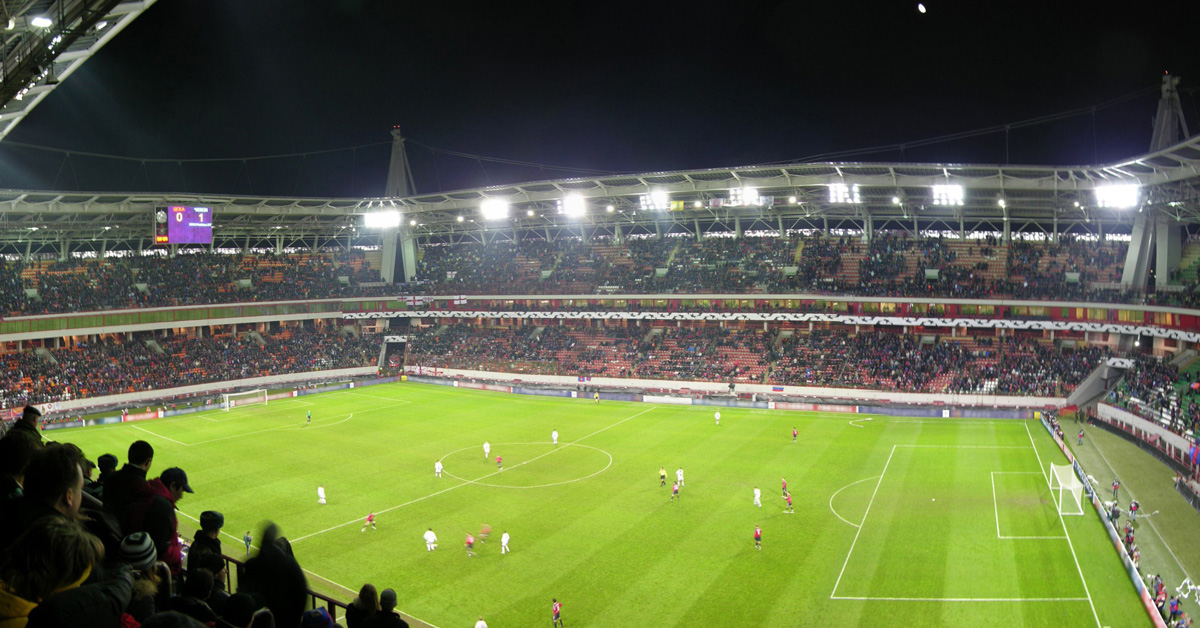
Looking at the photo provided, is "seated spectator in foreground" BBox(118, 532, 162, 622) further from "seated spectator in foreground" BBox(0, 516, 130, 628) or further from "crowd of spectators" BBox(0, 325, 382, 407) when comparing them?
"crowd of spectators" BBox(0, 325, 382, 407)

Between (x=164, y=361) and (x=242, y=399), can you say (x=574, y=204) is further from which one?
(x=164, y=361)

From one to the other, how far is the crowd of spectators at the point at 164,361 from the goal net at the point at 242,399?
6.47 m

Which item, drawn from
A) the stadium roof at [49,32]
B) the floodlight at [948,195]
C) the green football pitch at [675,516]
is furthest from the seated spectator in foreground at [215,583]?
the floodlight at [948,195]

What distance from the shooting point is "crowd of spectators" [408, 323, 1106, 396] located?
50812 mm

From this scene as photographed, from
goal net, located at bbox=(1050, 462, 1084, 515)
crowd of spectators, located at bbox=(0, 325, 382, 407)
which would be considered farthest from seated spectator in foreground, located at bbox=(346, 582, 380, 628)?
crowd of spectators, located at bbox=(0, 325, 382, 407)

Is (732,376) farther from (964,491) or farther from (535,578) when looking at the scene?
(535,578)

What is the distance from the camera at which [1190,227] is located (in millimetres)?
54469

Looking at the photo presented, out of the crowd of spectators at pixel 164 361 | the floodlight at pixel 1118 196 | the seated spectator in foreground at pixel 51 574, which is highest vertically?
the floodlight at pixel 1118 196

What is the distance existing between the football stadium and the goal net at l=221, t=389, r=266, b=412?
233 mm

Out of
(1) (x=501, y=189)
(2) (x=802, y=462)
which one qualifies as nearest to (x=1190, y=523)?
(2) (x=802, y=462)

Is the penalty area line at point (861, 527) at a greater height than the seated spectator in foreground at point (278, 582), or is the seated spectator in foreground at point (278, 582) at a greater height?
the seated spectator in foreground at point (278, 582)

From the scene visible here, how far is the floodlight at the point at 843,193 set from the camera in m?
55.8

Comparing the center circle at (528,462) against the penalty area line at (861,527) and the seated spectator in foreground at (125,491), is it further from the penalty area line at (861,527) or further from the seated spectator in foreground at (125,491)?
the seated spectator in foreground at (125,491)

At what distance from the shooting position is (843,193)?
185 ft
